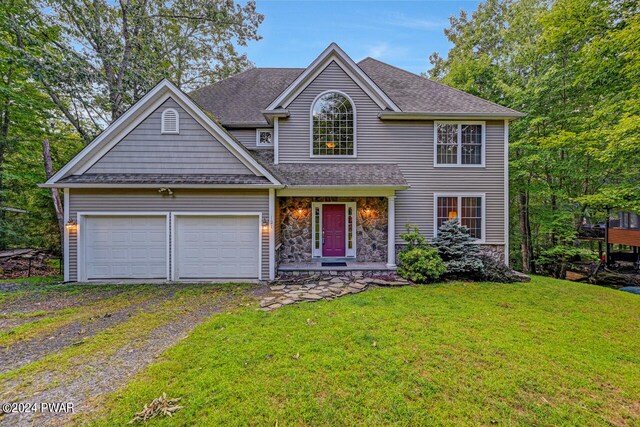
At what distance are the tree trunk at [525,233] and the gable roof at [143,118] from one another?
13.9m

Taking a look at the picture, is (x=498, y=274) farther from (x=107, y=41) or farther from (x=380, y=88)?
(x=107, y=41)

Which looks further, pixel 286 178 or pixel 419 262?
pixel 286 178

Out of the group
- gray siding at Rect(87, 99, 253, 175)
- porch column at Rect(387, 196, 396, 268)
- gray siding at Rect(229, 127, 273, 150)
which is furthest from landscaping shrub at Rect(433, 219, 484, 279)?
gray siding at Rect(229, 127, 273, 150)

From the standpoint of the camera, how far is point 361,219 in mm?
9633

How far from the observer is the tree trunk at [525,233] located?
13.3 metres

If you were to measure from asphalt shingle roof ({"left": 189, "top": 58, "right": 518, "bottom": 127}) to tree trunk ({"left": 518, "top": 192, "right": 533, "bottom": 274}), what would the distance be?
23.0 ft

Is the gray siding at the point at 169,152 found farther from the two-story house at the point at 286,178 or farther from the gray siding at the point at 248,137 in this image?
the gray siding at the point at 248,137

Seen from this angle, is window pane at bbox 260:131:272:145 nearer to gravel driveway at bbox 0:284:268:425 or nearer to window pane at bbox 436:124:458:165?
gravel driveway at bbox 0:284:268:425

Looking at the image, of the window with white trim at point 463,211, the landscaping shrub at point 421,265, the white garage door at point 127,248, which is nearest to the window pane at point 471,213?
the window with white trim at point 463,211

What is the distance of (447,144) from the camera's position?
371 inches

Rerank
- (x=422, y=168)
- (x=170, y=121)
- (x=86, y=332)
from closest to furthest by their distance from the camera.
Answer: (x=86, y=332) < (x=170, y=121) < (x=422, y=168)

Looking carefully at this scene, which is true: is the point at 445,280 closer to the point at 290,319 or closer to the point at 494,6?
the point at 290,319

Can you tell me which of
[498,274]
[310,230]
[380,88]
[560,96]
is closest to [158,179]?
[310,230]

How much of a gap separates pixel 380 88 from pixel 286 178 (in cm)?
474
